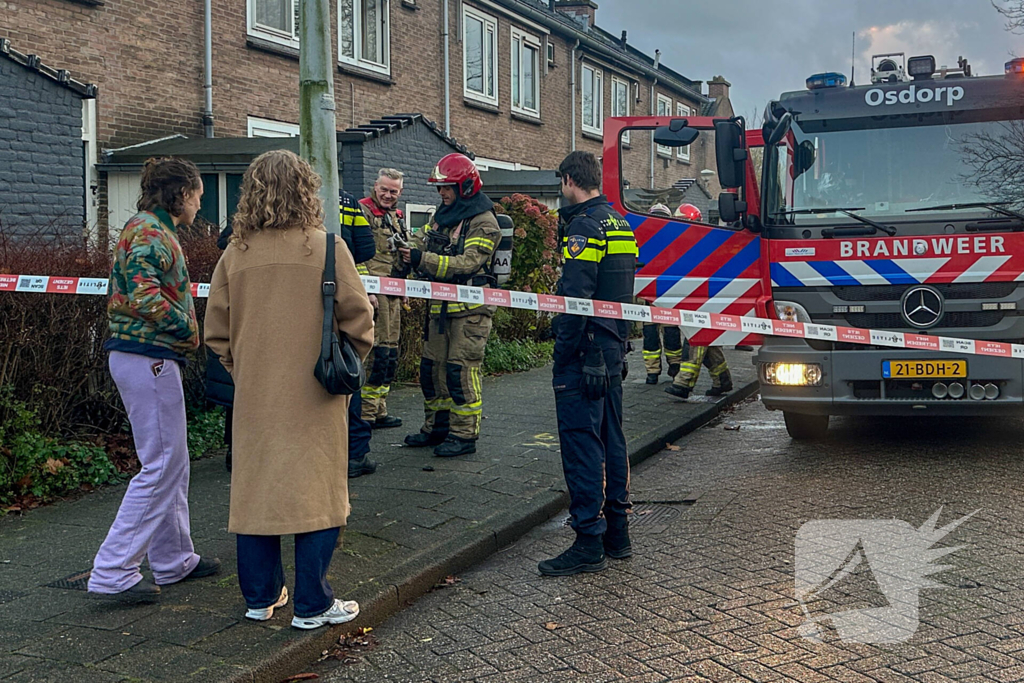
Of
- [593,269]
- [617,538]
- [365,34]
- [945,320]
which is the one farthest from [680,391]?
[365,34]

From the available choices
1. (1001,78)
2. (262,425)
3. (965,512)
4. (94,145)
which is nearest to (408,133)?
(94,145)

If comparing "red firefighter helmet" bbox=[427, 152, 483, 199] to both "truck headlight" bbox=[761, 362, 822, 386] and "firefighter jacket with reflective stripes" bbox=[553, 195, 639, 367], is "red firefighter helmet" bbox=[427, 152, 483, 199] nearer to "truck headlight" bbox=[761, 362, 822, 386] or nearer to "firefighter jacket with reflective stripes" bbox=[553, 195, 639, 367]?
"firefighter jacket with reflective stripes" bbox=[553, 195, 639, 367]

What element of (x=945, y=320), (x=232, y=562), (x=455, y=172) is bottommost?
(x=232, y=562)

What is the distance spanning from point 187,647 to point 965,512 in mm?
4267

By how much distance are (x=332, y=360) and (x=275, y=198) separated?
2.11 feet

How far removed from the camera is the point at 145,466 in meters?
4.45

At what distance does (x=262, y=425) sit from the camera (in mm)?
4039

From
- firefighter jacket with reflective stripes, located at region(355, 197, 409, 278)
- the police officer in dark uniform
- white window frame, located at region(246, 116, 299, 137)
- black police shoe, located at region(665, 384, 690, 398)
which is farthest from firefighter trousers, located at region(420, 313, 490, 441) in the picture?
white window frame, located at region(246, 116, 299, 137)

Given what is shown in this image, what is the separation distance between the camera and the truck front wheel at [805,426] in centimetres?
834

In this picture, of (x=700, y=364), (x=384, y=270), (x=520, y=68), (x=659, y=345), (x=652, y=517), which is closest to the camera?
(x=652, y=517)

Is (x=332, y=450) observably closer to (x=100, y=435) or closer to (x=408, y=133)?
(x=100, y=435)

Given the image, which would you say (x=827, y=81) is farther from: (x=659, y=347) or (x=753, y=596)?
(x=753, y=596)

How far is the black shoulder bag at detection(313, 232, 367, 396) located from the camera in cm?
398

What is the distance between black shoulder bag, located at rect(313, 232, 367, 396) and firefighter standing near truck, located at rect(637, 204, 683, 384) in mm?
6944
